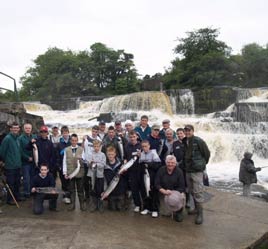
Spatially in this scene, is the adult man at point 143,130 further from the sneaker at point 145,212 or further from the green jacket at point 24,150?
the green jacket at point 24,150

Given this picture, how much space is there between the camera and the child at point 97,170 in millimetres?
6020

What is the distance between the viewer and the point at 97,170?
6020 millimetres

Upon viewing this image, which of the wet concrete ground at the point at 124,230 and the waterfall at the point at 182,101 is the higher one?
the waterfall at the point at 182,101

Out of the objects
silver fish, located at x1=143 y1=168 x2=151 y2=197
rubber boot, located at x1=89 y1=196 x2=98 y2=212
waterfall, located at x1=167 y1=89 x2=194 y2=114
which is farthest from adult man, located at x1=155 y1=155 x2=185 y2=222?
waterfall, located at x1=167 y1=89 x2=194 y2=114

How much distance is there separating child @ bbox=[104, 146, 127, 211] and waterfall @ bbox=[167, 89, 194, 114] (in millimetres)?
19656

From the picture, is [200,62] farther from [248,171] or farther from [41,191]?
[41,191]

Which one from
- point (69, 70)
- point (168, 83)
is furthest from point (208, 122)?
point (69, 70)

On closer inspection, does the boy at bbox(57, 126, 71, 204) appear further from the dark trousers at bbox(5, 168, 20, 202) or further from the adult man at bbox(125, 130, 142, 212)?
the adult man at bbox(125, 130, 142, 212)

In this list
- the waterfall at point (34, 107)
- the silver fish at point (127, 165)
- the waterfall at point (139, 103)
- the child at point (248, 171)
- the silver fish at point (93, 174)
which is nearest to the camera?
the silver fish at point (127, 165)

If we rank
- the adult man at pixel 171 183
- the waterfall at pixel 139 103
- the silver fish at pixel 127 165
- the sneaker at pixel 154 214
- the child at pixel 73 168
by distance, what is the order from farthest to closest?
the waterfall at pixel 139 103 → the child at pixel 73 168 → the silver fish at pixel 127 165 → the sneaker at pixel 154 214 → the adult man at pixel 171 183

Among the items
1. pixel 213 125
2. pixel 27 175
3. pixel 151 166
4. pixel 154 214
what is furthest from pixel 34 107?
pixel 154 214

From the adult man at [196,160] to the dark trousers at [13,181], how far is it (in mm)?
2865

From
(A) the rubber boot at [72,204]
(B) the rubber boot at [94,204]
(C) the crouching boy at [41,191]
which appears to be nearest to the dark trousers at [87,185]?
(B) the rubber boot at [94,204]

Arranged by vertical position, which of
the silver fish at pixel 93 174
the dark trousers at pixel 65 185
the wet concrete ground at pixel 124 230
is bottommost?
the wet concrete ground at pixel 124 230
